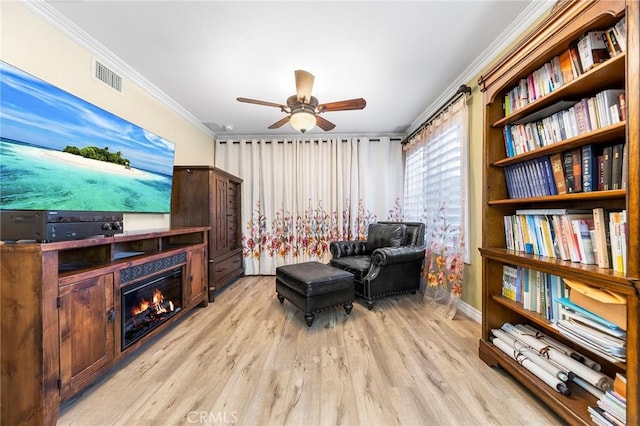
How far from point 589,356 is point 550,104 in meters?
1.53

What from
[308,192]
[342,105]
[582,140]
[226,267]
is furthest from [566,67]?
[226,267]

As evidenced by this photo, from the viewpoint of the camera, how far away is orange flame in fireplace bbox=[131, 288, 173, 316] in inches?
68.6

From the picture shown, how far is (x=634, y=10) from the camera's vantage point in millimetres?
868

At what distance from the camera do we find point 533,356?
4.48 ft

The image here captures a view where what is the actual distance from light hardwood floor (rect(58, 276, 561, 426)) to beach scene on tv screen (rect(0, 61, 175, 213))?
129 cm

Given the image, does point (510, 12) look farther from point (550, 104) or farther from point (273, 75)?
point (273, 75)

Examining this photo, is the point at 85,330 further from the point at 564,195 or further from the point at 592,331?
the point at 564,195

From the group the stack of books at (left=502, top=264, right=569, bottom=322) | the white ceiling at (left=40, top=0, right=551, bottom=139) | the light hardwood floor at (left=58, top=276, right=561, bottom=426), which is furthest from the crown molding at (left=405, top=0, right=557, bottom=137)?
the light hardwood floor at (left=58, top=276, right=561, bottom=426)

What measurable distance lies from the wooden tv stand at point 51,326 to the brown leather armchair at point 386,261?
2.16m

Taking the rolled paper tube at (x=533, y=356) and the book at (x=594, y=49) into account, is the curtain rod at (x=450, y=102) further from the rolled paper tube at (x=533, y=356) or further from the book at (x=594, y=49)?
the rolled paper tube at (x=533, y=356)

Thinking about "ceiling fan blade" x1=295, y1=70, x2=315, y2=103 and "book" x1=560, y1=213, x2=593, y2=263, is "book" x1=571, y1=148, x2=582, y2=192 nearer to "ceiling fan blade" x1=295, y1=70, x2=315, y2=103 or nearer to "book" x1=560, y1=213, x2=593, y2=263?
"book" x1=560, y1=213, x2=593, y2=263

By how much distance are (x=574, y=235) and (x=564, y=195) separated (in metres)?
0.23

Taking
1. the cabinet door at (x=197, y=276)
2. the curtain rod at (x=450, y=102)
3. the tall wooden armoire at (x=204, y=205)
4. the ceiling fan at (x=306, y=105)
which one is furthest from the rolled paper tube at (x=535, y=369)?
the tall wooden armoire at (x=204, y=205)

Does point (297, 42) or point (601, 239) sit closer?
point (601, 239)
